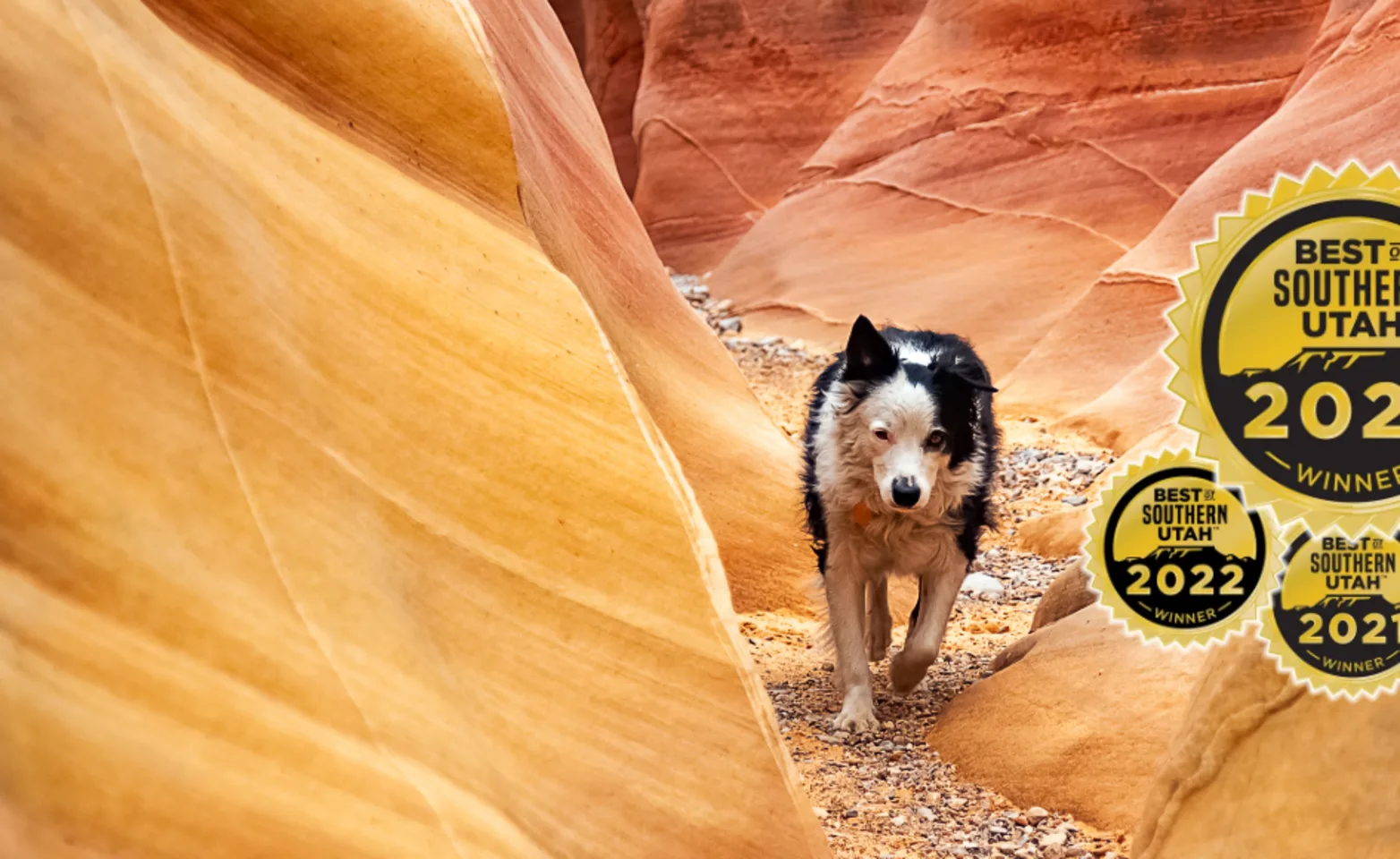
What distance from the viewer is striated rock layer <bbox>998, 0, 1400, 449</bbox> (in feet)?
27.7

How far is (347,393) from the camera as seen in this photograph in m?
2.73

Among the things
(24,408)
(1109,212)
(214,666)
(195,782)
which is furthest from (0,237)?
(1109,212)

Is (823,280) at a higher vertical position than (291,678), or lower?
higher

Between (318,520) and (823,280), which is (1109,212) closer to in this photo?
(823,280)

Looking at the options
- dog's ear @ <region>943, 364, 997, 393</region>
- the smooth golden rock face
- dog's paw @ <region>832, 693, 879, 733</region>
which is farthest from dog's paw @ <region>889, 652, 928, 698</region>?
the smooth golden rock face

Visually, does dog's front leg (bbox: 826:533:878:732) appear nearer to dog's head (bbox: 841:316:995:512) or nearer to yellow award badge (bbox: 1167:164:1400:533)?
dog's head (bbox: 841:316:995:512)

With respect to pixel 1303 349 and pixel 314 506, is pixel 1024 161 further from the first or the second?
pixel 314 506

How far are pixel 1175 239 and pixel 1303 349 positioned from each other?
8347mm

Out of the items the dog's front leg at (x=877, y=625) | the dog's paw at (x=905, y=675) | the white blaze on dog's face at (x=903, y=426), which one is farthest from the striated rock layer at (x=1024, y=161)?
the dog's paw at (x=905, y=675)

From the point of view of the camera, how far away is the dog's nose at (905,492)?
15.3 ft

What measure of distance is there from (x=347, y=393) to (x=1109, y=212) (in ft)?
33.8

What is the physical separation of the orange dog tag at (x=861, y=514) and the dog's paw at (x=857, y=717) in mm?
684

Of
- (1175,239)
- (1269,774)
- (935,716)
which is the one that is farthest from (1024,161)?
(1269,774)

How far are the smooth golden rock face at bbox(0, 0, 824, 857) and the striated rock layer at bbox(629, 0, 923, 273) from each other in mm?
14902
